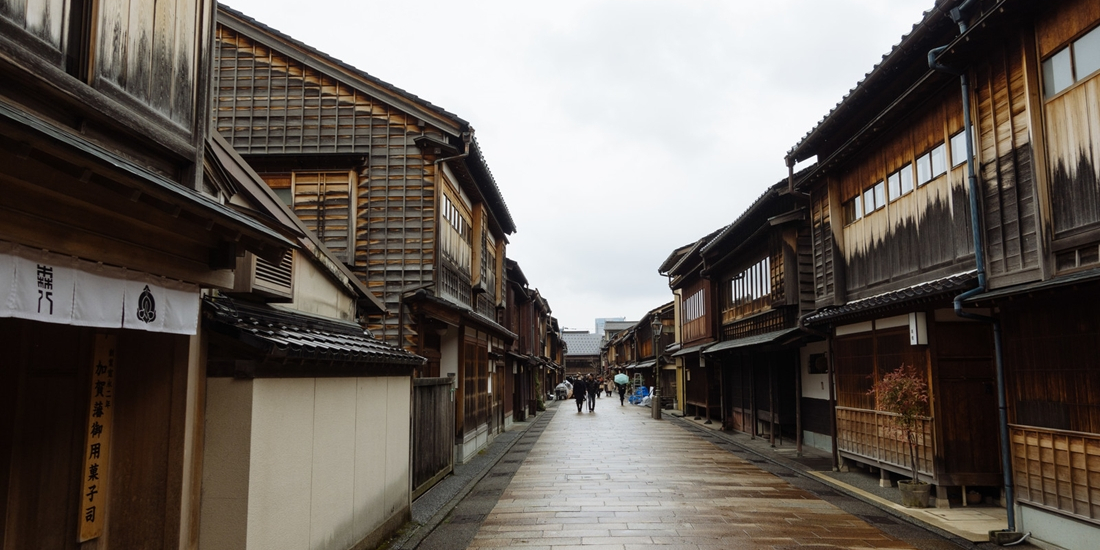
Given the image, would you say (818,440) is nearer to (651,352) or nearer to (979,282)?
(979,282)

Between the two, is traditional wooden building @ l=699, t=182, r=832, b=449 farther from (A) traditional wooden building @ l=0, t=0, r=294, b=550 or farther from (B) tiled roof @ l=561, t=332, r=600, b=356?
(B) tiled roof @ l=561, t=332, r=600, b=356

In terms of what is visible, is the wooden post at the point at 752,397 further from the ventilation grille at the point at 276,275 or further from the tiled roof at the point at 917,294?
the ventilation grille at the point at 276,275

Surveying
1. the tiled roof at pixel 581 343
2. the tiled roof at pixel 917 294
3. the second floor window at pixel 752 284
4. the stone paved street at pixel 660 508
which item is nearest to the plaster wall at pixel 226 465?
the stone paved street at pixel 660 508

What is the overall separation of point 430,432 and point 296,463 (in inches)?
303

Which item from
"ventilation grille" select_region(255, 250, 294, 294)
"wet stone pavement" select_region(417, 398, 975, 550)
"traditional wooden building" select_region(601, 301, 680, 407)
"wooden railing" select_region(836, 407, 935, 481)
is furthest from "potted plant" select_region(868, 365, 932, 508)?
"traditional wooden building" select_region(601, 301, 680, 407)

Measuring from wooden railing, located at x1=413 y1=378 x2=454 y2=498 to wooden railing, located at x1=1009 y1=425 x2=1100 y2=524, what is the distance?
988 cm

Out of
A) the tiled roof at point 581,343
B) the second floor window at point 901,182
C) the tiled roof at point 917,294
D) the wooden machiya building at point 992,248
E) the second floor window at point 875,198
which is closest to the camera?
the wooden machiya building at point 992,248

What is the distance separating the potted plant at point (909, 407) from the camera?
1291cm

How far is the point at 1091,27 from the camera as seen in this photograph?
9148 mm

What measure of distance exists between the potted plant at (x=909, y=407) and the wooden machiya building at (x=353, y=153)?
994 centimetres

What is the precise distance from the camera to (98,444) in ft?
20.5

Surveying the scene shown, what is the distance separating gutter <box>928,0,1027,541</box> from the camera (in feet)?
34.9

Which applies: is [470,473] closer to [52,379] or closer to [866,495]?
[866,495]

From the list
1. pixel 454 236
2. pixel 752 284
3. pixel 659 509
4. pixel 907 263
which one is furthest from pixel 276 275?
pixel 752 284
